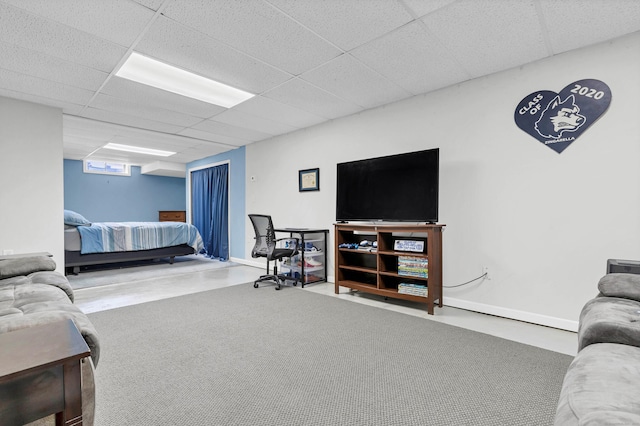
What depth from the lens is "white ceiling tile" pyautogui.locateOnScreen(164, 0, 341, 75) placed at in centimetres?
200

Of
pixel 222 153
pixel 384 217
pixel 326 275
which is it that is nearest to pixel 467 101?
pixel 384 217

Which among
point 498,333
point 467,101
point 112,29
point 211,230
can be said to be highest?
point 112,29

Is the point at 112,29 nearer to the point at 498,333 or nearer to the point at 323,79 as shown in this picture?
the point at 323,79

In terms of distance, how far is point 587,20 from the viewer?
2.15m

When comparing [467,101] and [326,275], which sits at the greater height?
[467,101]

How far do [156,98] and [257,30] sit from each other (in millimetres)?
1941

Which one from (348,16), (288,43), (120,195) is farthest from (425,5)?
(120,195)

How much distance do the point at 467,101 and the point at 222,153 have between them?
5081 mm

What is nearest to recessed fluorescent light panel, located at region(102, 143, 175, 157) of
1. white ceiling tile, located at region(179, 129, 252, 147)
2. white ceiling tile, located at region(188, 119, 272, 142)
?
white ceiling tile, located at region(179, 129, 252, 147)

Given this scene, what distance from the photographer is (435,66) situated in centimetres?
282

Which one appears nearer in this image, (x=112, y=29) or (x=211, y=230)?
(x=112, y=29)

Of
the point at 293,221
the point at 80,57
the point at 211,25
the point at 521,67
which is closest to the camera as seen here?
the point at 211,25

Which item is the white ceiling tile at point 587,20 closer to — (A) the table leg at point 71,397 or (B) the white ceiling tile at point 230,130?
(A) the table leg at point 71,397

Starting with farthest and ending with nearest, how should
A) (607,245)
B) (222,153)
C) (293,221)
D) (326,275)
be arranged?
(222,153) < (293,221) < (326,275) < (607,245)
